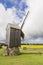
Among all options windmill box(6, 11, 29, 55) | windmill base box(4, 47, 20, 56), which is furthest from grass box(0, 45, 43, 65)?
windmill box(6, 11, 29, 55)

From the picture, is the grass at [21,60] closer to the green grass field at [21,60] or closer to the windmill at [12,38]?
the green grass field at [21,60]

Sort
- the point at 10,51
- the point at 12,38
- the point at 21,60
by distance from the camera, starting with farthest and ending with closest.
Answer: the point at 12,38 → the point at 10,51 → the point at 21,60

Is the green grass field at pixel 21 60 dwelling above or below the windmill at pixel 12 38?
below

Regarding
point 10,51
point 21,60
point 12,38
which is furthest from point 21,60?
point 12,38

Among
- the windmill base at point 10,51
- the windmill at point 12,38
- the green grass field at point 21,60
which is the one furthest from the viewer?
the windmill at point 12,38

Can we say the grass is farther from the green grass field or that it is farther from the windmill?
the windmill

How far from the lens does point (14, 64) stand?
1756 centimetres

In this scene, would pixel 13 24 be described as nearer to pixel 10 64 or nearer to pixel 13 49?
pixel 13 49

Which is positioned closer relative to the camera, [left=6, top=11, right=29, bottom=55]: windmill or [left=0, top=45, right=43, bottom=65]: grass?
[left=0, top=45, right=43, bottom=65]: grass

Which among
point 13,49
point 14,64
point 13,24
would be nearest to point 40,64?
point 14,64

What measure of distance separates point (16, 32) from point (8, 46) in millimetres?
2444

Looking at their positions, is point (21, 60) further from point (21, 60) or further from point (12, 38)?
point (12, 38)

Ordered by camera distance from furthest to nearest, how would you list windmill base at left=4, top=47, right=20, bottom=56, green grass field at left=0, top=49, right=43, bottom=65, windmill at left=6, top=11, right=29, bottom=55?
windmill at left=6, top=11, right=29, bottom=55
windmill base at left=4, top=47, right=20, bottom=56
green grass field at left=0, top=49, right=43, bottom=65

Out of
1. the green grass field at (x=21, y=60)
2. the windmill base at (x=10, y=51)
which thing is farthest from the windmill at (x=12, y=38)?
the green grass field at (x=21, y=60)
